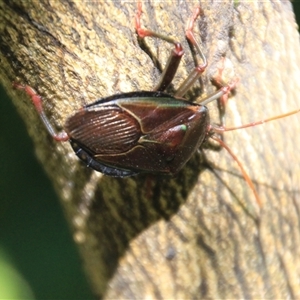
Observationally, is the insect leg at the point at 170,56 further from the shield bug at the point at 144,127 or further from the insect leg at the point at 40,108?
the insect leg at the point at 40,108

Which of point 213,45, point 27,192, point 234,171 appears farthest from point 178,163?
point 27,192

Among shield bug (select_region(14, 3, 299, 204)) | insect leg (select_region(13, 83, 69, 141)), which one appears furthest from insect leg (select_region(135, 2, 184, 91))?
insect leg (select_region(13, 83, 69, 141))

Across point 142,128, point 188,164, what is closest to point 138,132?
point 142,128

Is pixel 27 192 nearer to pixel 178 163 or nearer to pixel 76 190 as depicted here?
pixel 76 190

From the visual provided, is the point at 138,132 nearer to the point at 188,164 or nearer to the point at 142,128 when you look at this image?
the point at 142,128

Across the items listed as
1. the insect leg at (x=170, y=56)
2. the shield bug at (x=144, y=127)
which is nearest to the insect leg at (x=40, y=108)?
the shield bug at (x=144, y=127)

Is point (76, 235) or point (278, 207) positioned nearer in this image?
point (278, 207)
